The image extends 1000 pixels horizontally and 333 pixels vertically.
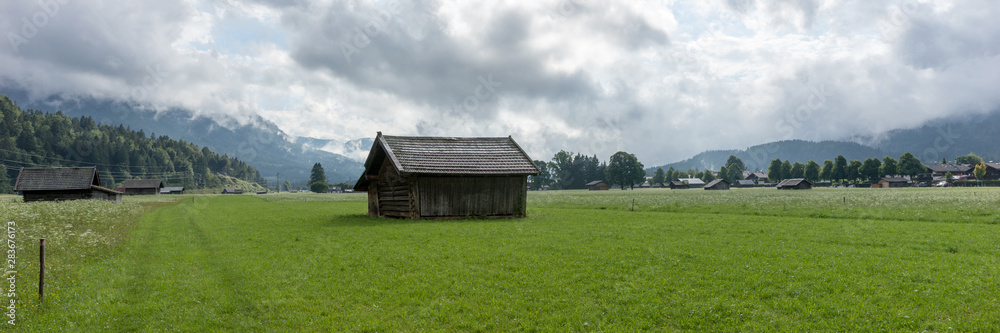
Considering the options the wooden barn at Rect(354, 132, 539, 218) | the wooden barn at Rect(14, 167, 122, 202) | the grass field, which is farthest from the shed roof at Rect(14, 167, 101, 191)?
the grass field

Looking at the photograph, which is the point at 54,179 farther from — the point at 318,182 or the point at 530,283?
the point at 318,182

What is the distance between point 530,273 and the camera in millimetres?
12422

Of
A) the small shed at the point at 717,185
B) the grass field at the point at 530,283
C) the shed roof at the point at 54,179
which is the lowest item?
the grass field at the point at 530,283

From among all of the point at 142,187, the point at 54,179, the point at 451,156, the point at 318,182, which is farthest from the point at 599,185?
the point at 451,156

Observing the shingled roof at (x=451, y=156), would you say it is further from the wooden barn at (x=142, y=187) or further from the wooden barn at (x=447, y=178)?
the wooden barn at (x=142, y=187)

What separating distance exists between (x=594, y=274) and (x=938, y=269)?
8.74m

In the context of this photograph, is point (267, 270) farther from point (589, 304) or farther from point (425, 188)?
point (425, 188)

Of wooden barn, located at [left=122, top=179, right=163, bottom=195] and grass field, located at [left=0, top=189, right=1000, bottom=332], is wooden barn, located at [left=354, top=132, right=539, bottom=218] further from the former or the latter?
wooden barn, located at [left=122, top=179, right=163, bottom=195]

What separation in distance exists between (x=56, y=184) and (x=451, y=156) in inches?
2495

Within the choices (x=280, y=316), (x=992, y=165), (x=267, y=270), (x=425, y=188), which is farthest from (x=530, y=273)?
(x=992, y=165)

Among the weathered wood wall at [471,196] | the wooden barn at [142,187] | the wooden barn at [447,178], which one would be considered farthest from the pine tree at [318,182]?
the weathered wood wall at [471,196]

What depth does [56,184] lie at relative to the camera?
63531 millimetres

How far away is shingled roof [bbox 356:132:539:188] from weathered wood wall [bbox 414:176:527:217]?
2.52 ft

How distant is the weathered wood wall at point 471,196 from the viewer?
30.5 meters
